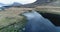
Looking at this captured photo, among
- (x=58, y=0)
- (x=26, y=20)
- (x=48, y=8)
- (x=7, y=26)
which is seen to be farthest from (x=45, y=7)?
(x=7, y=26)

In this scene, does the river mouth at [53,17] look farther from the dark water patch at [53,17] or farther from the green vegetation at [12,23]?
the green vegetation at [12,23]

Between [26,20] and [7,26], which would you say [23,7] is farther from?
[7,26]

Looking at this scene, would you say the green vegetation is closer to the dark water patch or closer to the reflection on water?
the reflection on water

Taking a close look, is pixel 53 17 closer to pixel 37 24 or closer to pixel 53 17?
pixel 53 17

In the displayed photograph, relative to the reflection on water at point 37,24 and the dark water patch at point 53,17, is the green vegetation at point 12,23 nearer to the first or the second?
the reflection on water at point 37,24

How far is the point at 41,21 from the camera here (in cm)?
130

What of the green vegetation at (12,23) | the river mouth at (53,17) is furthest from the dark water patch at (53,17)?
the green vegetation at (12,23)

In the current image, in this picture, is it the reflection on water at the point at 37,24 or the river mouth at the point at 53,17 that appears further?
the river mouth at the point at 53,17

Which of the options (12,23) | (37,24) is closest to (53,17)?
(37,24)

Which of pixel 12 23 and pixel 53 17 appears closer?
pixel 12 23

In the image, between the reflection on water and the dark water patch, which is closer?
the reflection on water

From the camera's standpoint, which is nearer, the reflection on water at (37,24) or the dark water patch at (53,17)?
the reflection on water at (37,24)

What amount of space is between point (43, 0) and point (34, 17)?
0.21 meters

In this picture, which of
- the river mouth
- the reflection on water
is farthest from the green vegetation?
Answer: the river mouth
